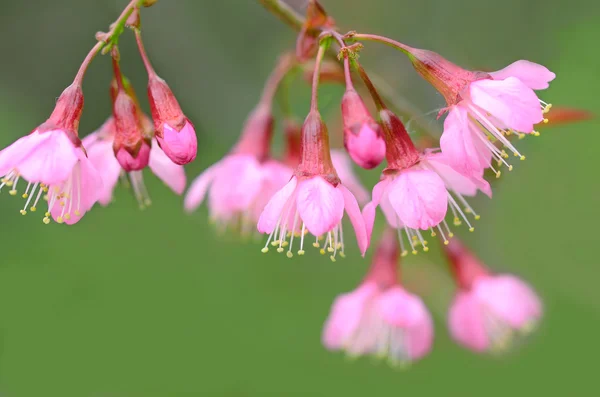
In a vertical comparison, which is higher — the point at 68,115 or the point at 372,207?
the point at 68,115

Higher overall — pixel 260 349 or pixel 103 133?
pixel 260 349

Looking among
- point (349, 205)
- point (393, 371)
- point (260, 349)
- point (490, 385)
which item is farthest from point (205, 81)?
point (349, 205)

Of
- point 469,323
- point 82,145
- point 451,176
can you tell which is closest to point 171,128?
point 82,145

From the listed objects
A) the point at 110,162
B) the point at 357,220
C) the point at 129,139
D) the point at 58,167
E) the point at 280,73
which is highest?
the point at 280,73

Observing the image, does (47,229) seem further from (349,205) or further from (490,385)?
(349,205)

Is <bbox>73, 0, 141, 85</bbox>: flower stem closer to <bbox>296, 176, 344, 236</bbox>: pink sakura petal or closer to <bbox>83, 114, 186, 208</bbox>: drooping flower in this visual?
<bbox>83, 114, 186, 208</bbox>: drooping flower

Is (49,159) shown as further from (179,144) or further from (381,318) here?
(381,318)

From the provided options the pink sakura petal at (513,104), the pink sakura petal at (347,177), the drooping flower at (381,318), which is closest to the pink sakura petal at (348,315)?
the drooping flower at (381,318)
